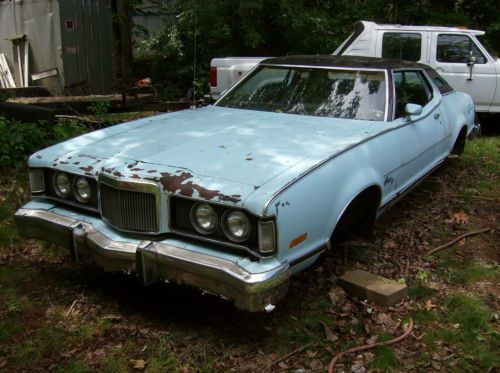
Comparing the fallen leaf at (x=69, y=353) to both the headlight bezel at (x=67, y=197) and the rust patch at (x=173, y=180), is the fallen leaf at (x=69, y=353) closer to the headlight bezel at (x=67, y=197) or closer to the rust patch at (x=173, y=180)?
the headlight bezel at (x=67, y=197)

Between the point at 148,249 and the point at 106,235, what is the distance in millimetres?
385

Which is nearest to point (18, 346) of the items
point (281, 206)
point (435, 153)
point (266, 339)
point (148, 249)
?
point (148, 249)

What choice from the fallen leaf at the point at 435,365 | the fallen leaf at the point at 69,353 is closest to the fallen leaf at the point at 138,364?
the fallen leaf at the point at 69,353

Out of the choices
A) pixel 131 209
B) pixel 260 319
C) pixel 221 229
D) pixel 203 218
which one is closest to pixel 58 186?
pixel 131 209

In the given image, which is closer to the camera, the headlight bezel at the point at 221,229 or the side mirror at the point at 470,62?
the headlight bezel at the point at 221,229

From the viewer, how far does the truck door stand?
8.47 metres

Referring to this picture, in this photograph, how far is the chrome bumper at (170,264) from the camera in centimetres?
268

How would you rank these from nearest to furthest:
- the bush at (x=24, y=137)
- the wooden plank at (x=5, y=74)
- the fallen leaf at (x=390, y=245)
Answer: the fallen leaf at (x=390, y=245) → the bush at (x=24, y=137) → the wooden plank at (x=5, y=74)

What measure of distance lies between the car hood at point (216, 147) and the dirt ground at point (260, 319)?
2.95 ft

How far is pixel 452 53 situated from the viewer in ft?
28.2

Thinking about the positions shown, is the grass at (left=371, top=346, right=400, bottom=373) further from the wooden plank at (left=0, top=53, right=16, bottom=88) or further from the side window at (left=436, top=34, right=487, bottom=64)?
the wooden plank at (left=0, top=53, right=16, bottom=88)

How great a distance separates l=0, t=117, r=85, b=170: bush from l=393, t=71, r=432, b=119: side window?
3469 mm

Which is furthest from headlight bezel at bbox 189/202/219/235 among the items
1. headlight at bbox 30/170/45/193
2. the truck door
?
the truck door

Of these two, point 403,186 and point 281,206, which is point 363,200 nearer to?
point 403,186
